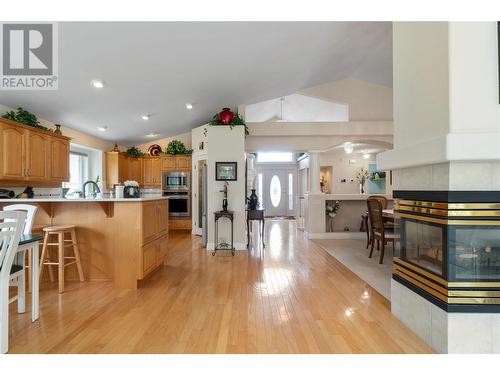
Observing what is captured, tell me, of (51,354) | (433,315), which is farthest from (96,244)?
(433,315)

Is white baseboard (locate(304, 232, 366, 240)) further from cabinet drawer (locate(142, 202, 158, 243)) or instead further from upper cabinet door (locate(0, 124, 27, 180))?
upper cabinet door (locate(0, 124, 27, 180))

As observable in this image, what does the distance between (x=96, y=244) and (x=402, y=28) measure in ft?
12.9

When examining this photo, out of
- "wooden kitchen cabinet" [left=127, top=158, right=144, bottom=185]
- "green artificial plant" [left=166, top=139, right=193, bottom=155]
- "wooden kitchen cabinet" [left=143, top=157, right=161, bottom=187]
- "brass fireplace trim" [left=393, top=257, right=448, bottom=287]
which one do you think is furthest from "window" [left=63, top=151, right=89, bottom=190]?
"brass fireplace trim" [left=393, top=257, right=448, bottom=287]

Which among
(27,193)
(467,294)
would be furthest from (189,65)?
(467,294)

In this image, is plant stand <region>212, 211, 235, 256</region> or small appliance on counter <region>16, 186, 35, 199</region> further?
plant stand <region>212, 211, 235, 256</region>

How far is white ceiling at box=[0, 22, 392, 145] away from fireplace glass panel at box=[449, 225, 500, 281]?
2893 millimetres

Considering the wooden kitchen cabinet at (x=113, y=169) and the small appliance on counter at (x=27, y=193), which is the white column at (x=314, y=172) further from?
the small appliance on counter at (x=27, y=193)

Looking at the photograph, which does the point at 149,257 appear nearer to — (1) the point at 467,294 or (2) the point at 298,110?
(1) the point at 467,294

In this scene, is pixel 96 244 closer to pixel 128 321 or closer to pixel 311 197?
pixel 128 321

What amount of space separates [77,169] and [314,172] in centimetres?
529

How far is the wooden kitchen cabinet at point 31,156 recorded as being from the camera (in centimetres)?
363

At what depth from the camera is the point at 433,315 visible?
1.98 metres

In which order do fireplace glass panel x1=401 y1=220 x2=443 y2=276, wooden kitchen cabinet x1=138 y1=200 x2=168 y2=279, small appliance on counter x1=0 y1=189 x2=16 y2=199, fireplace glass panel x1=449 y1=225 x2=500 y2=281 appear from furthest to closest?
1. small appliance on counter x1=0 y1=189 x2=16 y2=199
2. wooden kitchen cabinet x1=138 y1=200 x2=168 y2=279
3. fireplace glass panel x1=401 y1=220 x2=443 y2=276
4. fireplace glass panel x1=449 y1=225 x2=500 y2=281

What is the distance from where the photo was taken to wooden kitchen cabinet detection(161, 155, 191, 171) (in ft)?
23.6
